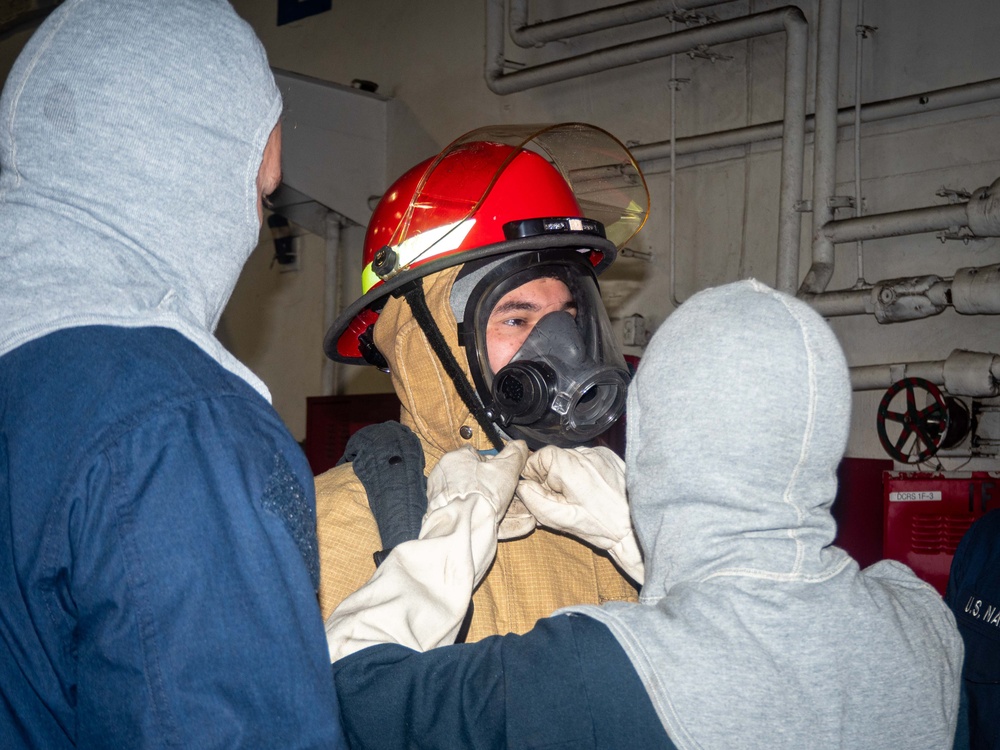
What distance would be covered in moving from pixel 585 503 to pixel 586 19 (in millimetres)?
3581

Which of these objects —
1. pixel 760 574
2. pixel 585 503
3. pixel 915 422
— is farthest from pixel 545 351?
pixel 915 422

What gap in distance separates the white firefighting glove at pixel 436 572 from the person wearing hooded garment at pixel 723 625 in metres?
0.05

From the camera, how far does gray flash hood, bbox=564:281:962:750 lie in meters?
0.94

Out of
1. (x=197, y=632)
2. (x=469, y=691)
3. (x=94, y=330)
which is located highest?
(x=94, y=330)

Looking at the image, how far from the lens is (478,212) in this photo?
2.10 metres

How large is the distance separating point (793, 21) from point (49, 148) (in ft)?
12.1

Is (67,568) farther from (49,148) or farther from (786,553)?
(786,553)

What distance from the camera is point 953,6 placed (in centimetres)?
381

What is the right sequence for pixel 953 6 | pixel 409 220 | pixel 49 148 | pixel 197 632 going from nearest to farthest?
pixel 197 632 → pixel 49 148 → pixel 409 220 → pixel 953 6

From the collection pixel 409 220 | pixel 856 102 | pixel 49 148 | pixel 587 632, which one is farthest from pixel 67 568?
pixel 856 102

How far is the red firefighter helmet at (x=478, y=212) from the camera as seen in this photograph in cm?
202

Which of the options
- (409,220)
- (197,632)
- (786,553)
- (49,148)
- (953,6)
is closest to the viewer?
(197,632)

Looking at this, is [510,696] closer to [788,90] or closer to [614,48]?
[788,90]

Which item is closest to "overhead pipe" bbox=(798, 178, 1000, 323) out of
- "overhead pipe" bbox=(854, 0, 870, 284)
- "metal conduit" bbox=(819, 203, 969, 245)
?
"metal conduit" bbox=(819, 203, 969, 245)
